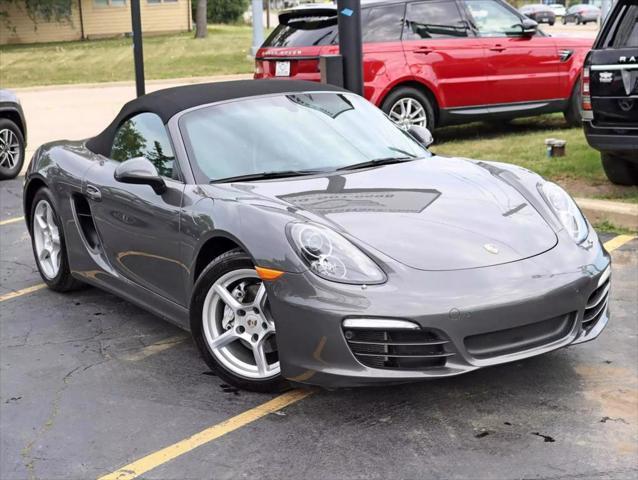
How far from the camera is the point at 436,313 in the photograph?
3.67 m

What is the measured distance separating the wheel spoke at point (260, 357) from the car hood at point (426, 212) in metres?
0.63

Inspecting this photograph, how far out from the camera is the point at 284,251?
392cm

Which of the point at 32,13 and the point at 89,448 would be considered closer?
the point at 89,448

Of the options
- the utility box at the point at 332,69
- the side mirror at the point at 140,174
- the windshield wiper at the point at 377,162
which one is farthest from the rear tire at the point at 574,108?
the side mirror at the point at 140,174

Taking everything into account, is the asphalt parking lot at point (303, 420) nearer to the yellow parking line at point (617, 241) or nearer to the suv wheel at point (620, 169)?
the yellow parking line at point (617, 241)

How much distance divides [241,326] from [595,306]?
162 cm

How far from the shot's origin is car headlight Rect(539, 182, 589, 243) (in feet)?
14.3

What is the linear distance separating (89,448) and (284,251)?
116cm

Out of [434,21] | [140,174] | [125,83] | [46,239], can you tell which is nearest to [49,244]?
[46,239]

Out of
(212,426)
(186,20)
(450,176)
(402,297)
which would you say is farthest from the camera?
(186,20)

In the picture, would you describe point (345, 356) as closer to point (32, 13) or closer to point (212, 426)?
point (212, 426)

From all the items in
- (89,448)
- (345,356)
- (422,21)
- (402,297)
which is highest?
(422,21)

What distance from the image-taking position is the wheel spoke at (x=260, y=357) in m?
4.15

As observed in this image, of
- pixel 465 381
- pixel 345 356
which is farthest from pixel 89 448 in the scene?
pixel 465 381
